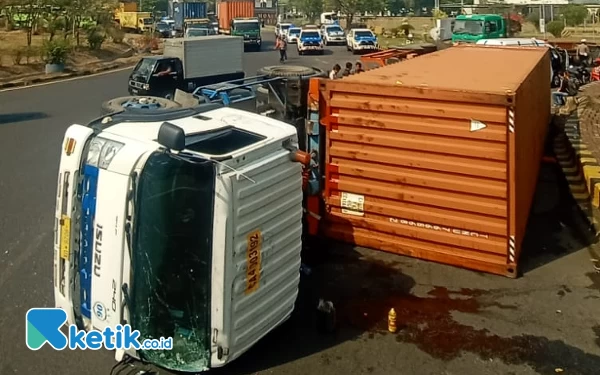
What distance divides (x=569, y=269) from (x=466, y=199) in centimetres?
139

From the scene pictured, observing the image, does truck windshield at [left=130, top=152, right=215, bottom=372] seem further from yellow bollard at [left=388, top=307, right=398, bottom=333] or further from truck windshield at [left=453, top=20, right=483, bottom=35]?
truck windshield at [left=453, top=20, right=483, bottom=35]

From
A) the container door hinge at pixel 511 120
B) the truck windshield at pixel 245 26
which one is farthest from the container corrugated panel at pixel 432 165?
the truck windshield at pixel 245 26

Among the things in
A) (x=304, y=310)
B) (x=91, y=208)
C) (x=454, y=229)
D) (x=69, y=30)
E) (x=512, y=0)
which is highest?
(x=512, y=0)

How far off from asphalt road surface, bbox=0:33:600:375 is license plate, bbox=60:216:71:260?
1031 mm

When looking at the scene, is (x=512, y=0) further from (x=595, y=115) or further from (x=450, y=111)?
(x=450, y=111)

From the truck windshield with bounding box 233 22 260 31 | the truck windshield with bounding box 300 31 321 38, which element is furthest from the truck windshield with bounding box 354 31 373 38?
the truck windshield with bounding box 233 22 260 31

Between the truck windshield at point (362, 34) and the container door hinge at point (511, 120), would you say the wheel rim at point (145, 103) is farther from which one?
the truck windshield at point (362, 34)

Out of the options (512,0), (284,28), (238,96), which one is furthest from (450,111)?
(512,0)

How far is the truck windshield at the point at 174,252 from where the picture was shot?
15.0 feet

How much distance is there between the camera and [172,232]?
4672mm

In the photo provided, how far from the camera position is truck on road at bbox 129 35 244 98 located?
21344mm

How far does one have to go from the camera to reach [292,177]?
536 cm

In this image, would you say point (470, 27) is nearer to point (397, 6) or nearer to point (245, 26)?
point (245, 26)

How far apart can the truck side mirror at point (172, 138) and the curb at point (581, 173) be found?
16.7 ft
